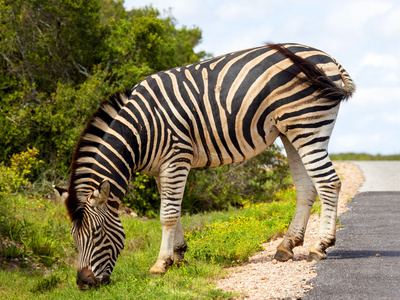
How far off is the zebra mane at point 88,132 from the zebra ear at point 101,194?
22 centimetres

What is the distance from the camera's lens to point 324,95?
6.25 meters

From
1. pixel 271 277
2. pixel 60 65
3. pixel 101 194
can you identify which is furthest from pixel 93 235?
pixel 60 65

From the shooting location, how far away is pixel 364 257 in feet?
20.6

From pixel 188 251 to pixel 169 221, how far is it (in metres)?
1.27

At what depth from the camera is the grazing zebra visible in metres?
6.00

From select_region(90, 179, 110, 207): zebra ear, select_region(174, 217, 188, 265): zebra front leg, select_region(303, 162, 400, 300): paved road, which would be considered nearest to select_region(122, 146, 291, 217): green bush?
select_region(303, 162, 400, 300): paved road

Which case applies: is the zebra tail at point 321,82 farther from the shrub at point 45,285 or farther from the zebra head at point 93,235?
the shrub at point 45,285

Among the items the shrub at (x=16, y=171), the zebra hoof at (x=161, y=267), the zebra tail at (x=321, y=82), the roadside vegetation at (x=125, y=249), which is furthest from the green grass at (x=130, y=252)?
the zebra tail at (x=321, y=82)

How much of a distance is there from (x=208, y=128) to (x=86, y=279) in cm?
263

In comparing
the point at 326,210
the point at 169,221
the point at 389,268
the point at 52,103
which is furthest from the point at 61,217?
the point at 389,268

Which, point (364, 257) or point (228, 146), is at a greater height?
point (228, 146)

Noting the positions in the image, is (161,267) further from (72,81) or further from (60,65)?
(60,65)

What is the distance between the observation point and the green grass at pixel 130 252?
5.57 m

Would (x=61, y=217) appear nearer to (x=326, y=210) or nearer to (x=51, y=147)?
(x=51, y=147)
